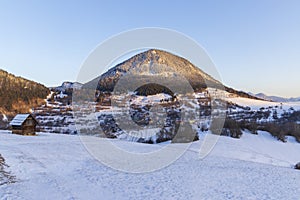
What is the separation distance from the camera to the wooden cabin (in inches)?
1032

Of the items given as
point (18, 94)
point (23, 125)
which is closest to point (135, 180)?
point (23, 125)

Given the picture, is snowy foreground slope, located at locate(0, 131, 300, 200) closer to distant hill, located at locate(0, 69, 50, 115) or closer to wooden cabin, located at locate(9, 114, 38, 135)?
wooden cabin, located at locate(9, 114, 38, 135)

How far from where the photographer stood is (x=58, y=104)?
298 feet

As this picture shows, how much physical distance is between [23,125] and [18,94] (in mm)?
67088

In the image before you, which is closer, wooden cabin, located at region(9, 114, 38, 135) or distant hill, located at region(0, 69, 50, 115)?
wooden cabin, located at region(9, 114, 38, 135)

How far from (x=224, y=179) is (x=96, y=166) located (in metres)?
6.78

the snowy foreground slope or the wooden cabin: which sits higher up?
the wooden cabin

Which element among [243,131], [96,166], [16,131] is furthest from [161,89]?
[96,166]

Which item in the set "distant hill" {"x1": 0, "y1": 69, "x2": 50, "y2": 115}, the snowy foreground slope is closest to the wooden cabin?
the snowy foreground slope

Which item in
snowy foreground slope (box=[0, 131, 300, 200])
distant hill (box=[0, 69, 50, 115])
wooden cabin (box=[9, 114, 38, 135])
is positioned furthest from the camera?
distant hill (box=[0, 69, 50, 115])

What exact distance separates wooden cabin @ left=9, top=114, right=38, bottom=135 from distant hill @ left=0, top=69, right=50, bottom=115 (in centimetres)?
4973

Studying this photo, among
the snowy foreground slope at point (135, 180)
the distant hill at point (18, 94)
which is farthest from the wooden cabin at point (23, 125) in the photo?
the distant hill at point (18, 94)

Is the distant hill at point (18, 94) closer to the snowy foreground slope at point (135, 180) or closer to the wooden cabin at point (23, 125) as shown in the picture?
the wooden cabin at point (23, 125)

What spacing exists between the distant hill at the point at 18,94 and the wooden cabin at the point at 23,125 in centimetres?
4973
